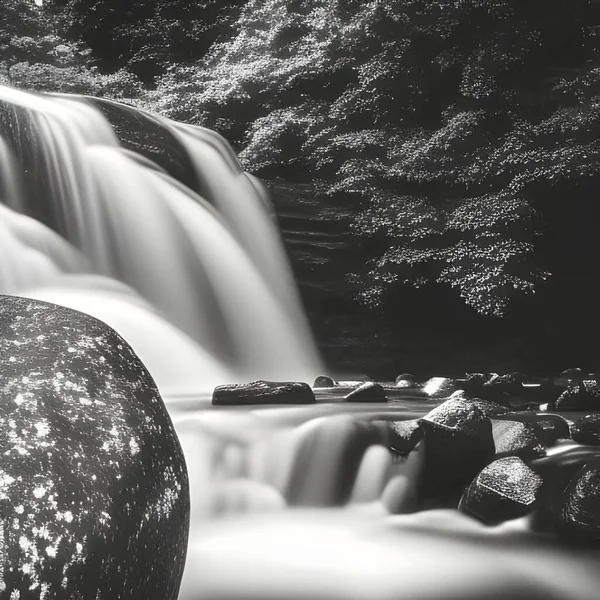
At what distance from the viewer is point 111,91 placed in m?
16.5

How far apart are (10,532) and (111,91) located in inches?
664

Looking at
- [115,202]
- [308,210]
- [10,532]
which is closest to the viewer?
[10,532]

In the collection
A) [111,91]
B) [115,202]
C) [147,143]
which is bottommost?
[115,202]

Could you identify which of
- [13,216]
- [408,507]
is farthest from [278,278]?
[408,507]

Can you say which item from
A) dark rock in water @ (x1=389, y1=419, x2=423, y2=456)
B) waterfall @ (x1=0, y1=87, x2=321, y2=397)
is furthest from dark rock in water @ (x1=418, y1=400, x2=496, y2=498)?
waterfall @ (x1=0, y1=87, x2=321, y2=397)

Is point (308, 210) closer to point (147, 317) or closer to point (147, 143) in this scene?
point (147, 143)

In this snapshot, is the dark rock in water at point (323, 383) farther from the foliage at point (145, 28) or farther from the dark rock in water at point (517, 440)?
the foliage at point (145, 28)

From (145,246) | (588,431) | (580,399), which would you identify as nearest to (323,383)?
(145,246)

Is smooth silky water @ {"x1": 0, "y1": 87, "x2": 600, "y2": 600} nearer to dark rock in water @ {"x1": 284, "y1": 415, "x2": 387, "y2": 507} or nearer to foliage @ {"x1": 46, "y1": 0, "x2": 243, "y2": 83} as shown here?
dark rock in water @ {"x1": 284, "y1": 415, "x2": 387, "y2": 507}

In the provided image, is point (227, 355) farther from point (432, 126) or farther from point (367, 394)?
point (432, 126)

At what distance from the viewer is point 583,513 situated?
3.30 m

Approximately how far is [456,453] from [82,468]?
2792 mm

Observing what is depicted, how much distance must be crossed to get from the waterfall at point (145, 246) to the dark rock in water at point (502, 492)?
12.5ft

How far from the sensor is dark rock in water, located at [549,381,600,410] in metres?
5.88
